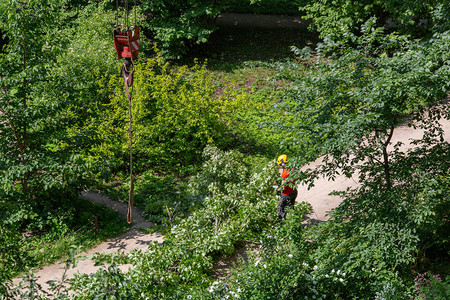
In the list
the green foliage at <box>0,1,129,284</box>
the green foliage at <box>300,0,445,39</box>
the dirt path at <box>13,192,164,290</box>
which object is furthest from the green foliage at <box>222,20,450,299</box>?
the green foliage at <box>300,0,445,39</box>

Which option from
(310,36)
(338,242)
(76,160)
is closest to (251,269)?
(338,242)

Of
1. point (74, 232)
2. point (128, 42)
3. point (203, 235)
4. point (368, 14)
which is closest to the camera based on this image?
point (128, 42)

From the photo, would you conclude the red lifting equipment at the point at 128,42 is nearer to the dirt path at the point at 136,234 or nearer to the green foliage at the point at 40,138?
the green foliage at the point at 40,138

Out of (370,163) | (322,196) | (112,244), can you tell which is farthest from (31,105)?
(322,196)

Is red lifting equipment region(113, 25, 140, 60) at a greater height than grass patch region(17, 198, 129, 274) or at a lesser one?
greater

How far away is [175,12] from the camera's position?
57.6 feet

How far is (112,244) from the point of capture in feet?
28.5

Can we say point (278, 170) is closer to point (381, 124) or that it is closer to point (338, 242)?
point (338, 242)

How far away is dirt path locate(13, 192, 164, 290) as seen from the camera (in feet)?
25.4

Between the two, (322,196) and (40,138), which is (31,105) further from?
(322,196)

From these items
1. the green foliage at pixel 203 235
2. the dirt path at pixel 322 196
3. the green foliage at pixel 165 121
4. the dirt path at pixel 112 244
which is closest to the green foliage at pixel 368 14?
the green foliage at pixel 165 121

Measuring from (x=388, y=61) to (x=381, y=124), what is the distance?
1019mm

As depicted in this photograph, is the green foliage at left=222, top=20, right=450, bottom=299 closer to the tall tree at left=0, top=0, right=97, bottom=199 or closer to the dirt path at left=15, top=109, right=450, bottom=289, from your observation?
the dirt path at left=15, top=109, right=450, bottom=289

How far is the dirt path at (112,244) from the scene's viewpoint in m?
7.75
